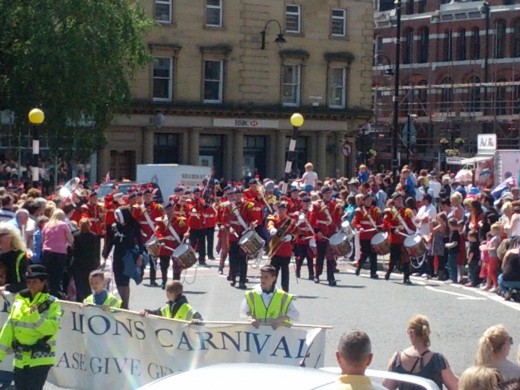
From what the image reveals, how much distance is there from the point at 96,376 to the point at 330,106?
156 feet

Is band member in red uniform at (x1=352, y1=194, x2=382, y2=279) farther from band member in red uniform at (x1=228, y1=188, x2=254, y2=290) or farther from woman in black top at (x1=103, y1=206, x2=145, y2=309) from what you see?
woman in black top at (x1=103, y1=206, x2=145, y2=309)

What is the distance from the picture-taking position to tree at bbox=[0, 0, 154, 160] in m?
44.2

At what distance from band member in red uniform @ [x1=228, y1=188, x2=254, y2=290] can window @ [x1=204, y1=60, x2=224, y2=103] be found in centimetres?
3204

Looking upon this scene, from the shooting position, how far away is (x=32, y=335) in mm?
11133

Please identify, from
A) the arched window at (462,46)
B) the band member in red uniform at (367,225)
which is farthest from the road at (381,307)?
the arched window at (462,46)

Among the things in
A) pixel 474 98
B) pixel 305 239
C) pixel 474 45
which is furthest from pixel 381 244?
pixel 474 45

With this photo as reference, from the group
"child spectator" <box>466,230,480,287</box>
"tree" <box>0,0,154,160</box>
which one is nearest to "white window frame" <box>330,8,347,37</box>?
"tree" <box>0,0,154,160</box>

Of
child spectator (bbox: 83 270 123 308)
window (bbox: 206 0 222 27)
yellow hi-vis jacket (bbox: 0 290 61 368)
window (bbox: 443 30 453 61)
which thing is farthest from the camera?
window (bbox: 443 30 453 61)

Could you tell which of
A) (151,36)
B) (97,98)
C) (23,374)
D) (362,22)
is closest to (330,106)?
(362,22)

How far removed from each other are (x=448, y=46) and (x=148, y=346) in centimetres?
6977

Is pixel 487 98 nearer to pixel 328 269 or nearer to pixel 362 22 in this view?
pixel 362 22

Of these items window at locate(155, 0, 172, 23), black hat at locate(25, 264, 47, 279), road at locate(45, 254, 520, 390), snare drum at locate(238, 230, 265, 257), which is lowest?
road at locate(45, 254, 520, 390)

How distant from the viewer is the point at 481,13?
7631cm

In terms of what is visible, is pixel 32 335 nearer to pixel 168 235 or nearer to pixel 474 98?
pixel 168 235
